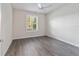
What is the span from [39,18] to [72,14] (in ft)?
12.0

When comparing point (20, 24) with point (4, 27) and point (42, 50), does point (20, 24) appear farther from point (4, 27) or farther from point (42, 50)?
point (4, 27)

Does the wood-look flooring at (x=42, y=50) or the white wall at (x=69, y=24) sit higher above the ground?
the white wall at (x=69, y=24)

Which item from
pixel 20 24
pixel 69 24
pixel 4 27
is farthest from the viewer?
pixel 20 24

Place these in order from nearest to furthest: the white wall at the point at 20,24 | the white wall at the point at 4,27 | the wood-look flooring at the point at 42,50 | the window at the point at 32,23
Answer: the white wall at the point at 4,27 < the wood-look flooring at the point at 42,50 < the white wall at the point at 20,24 < the window at the point at 32,23

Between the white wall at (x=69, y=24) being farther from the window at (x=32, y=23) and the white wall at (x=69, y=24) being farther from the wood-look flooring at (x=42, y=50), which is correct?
the window at (x=32, y=23)

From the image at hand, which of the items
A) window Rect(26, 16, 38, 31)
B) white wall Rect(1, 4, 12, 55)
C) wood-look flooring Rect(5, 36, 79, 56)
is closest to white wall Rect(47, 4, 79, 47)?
wood-look flooring Rect(5, 36, 79, 56)

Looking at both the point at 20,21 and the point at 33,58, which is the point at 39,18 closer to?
the point at 20,21

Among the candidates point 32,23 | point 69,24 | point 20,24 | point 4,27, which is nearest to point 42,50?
point 4,27

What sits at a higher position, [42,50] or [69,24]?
[69,24]

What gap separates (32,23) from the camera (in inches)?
279

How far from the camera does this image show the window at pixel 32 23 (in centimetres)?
680

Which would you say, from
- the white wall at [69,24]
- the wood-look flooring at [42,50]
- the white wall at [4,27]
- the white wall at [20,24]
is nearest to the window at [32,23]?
the white wall at [20,24]

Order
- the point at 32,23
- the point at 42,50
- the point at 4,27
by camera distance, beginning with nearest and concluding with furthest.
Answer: the point at 4,27
the point at 42,50
the point at 32,23

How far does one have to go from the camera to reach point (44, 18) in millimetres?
7969
